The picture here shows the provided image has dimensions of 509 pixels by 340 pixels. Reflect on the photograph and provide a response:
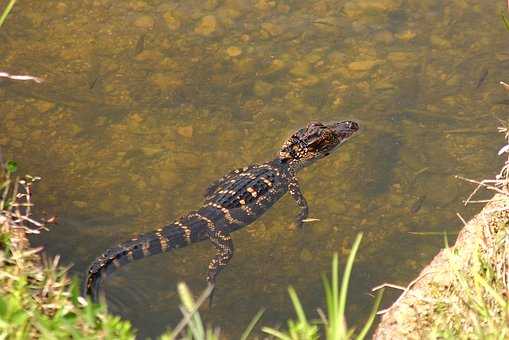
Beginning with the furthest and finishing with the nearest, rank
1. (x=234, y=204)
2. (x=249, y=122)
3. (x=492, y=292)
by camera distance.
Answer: (x=249, y=122) < (x=234, y=204) < (x=492, y=292)

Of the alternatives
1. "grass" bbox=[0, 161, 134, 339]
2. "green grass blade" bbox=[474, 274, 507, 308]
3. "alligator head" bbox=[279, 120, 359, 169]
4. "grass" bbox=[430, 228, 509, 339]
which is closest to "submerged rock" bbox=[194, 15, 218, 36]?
"alligator head" bbox=[279, 120, 359, 169]

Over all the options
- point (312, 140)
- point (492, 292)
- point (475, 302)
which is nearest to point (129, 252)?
point (312, 140)

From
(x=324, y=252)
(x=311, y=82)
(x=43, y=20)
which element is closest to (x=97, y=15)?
(x=43, y=20)

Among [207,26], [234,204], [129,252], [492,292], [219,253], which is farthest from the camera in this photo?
[207,26]

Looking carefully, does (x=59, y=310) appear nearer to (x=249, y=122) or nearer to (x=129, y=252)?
(x=129, y=252)

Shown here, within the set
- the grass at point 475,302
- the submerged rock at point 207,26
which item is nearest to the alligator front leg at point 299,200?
the submerged rock at point 207,26

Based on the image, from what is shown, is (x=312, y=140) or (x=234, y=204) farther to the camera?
(x=312, y=140)
